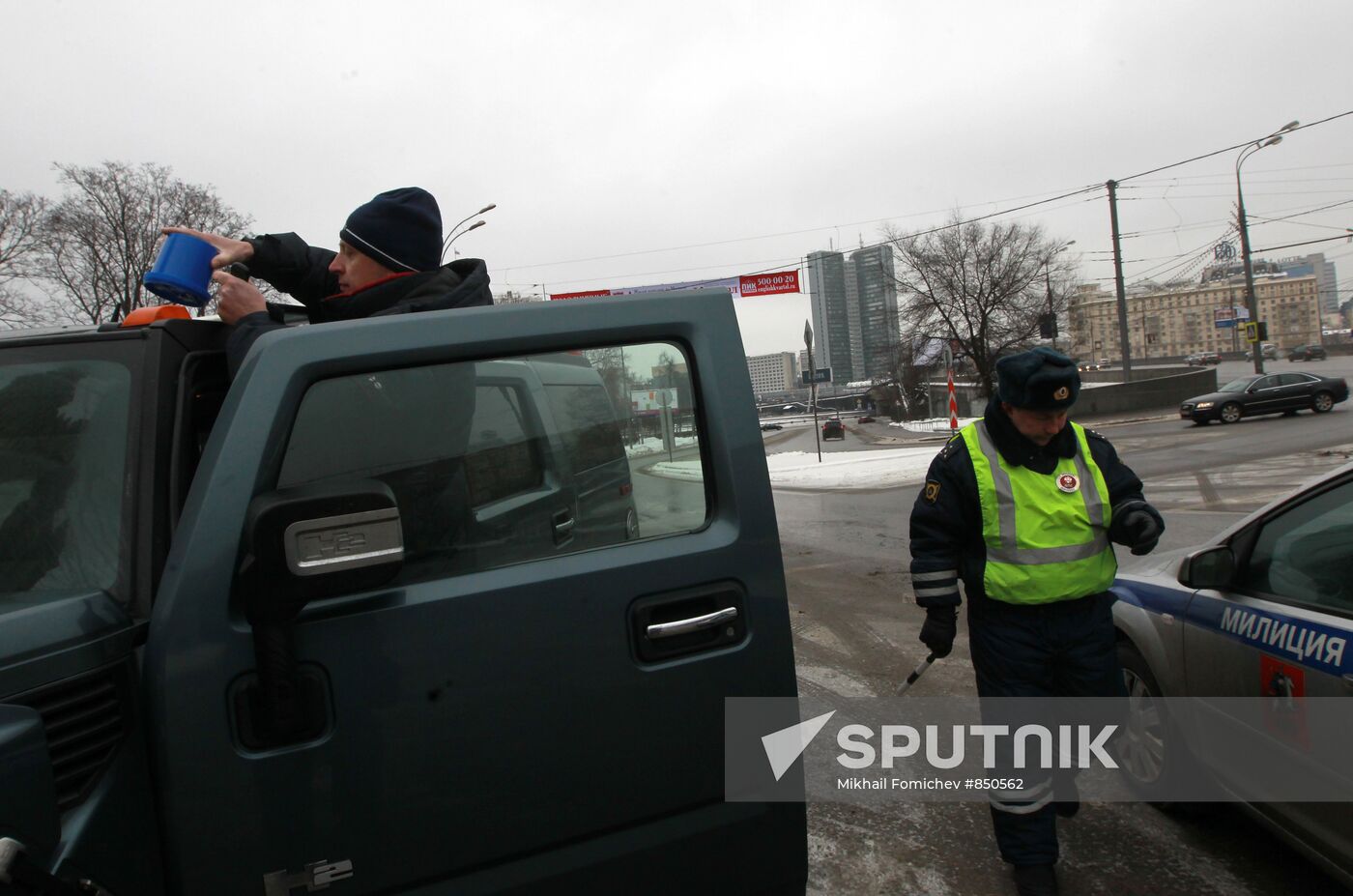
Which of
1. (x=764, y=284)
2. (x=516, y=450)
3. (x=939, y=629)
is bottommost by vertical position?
(x=939, y=629)

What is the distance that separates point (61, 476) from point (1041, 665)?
9.42 ft

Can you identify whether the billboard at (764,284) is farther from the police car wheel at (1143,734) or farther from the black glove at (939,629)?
the black glove at (939,629)

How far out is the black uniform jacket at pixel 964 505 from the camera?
3.02 meters

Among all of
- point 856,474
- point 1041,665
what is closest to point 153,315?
point 1041,665

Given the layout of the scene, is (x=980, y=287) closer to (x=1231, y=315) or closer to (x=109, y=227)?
(x=1231, y=315)

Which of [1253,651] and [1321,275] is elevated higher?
[1321,275]

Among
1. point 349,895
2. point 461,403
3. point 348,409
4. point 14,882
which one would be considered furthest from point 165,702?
point 461,403

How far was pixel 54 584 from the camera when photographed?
1639 millimetres

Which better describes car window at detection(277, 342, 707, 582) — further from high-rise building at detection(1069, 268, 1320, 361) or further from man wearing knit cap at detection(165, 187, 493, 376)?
high-rise building at detection(1069, 268, 1320, 361)

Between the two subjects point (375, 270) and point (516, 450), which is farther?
point (375, 270)

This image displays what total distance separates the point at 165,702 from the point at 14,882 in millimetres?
347

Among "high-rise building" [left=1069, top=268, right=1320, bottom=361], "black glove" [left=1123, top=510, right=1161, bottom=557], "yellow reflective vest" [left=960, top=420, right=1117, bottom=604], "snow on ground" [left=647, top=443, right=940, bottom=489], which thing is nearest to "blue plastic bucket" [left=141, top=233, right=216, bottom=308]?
"yellow reflective vest" [left=960, top=420, right=1117, bottom=604]

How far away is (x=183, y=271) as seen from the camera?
7.93 ft

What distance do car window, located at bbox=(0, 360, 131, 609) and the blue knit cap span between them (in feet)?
2.24
